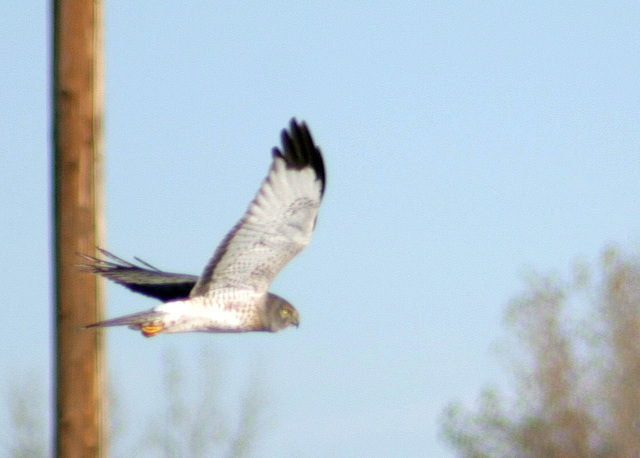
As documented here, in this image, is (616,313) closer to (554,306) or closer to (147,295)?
(554,306)

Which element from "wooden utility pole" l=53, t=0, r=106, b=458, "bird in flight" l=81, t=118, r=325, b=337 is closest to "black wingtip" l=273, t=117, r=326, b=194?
"bird in flight" l=81, t=118, r=325, b=337

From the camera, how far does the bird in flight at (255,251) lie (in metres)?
5.97

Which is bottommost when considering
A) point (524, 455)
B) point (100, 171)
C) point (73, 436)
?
point (524, 455)

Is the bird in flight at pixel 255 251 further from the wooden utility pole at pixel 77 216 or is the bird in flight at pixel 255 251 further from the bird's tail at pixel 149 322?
the wooden utility pole at pixel 77 216

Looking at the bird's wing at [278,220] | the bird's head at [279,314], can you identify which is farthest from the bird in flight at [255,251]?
the bird's head at [279,314]

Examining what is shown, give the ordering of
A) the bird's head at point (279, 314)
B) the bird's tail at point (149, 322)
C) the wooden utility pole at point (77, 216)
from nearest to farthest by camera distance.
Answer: the wooden utility pole at point (77, 216)
the bird's tail at point (149, 322)
the bird's head at point (279, 314)

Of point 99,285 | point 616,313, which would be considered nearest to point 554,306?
point 616,313

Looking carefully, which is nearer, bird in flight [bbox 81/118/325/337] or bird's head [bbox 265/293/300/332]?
bird in flight [bbox 81/118/325/337]

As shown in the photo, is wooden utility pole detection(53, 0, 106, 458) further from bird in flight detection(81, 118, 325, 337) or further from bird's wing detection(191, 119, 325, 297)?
bird's wing detection(191, 119, 325, 297)

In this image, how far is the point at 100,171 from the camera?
555 centimetres

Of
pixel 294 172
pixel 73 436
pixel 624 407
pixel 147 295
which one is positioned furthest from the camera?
pixel 624 407

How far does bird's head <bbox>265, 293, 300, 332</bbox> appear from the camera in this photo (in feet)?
21.9

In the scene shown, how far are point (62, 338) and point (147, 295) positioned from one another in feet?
4.73

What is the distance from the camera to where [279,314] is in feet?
22.6
